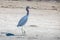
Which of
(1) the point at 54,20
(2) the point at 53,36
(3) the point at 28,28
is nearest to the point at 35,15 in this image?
(1) the point at 54,20

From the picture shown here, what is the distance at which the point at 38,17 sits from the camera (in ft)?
16.8

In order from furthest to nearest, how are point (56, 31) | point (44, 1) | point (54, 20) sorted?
point (44, 1) → point (54, 20) → point (56, 31)

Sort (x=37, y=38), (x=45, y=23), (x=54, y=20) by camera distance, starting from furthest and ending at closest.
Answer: (x=54, y=20) < (x=45, y=23) < (x=37, y=38)

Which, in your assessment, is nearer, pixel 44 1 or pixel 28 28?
pixel 28 28

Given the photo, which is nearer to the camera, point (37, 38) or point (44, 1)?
point (37, 38)

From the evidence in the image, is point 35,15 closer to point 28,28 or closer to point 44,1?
point 28,28

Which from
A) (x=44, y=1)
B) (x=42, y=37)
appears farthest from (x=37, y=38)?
(x=44, y=1)

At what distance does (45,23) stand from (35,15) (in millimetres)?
847

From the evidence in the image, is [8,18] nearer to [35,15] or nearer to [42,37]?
[35,15]

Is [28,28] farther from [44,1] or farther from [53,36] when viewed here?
[44,1]

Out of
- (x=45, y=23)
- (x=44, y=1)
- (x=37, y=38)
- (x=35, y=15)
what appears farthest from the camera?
(x=44, y=1)

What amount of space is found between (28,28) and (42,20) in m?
0.80

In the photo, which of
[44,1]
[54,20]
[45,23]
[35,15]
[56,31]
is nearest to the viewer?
[56,31]

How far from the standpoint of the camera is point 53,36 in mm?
3607
